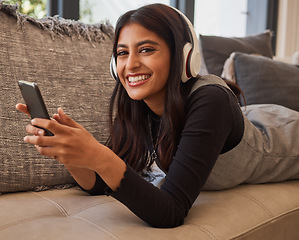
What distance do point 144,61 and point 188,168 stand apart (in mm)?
298

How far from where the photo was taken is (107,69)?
1356 mm

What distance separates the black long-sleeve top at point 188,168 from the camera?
84cm

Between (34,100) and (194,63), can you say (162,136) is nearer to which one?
(194,63)

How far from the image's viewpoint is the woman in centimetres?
79

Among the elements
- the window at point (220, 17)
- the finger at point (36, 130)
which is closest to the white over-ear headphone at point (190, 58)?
the finger at point (36, 130)

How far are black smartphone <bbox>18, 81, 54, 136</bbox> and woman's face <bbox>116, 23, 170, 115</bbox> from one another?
32cm

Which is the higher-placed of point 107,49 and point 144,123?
point 107,49

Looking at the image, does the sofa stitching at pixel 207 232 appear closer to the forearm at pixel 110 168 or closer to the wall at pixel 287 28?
the forearm at pixel 110 168

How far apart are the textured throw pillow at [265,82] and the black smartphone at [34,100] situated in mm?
1311

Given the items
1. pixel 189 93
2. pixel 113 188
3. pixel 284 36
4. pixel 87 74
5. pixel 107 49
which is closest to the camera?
pixel 113 188

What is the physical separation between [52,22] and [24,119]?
0.38 metres

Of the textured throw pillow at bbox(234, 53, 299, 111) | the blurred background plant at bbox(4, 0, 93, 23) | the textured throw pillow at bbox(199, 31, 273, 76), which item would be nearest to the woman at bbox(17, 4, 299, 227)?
the textured throw pillow at bbox(234, 53, 299, 111)

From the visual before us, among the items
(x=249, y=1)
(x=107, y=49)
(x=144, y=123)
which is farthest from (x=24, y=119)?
(x=249, y=1)

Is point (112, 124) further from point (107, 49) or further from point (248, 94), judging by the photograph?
point (248, 94)
